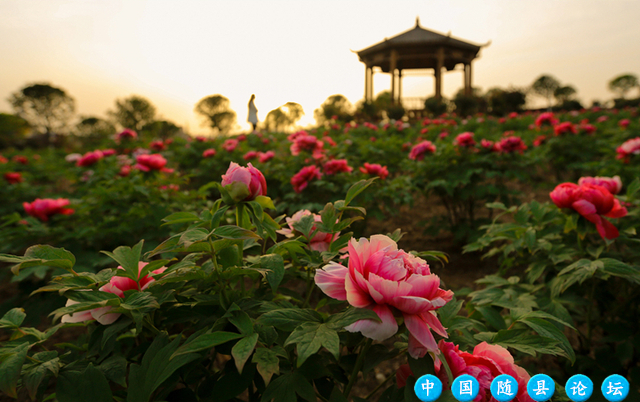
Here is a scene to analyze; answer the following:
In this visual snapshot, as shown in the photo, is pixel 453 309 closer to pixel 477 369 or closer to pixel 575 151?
pixel 477 369

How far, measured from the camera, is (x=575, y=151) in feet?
15.3

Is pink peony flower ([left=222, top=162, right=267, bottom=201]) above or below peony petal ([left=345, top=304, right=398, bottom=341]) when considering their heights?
above

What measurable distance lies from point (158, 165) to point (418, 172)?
227 cm

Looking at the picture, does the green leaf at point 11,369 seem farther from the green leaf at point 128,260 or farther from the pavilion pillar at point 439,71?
the pavilion pillar at point 439,71

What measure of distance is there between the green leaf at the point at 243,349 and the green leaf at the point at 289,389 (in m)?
0.09

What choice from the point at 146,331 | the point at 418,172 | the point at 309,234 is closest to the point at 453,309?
the point at 309,234

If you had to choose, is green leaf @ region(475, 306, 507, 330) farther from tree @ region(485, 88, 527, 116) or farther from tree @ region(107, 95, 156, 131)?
tree @ region(107, 95, 156, 131)

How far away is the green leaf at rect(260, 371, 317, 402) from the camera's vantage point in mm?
576

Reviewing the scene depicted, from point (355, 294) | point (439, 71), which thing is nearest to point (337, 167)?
point (355, 294)

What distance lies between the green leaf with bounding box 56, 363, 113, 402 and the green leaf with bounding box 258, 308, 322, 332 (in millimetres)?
301

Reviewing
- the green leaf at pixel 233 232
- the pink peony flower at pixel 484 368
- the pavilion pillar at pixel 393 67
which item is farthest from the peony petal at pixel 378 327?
the pavilion pillar at pixel 393 67

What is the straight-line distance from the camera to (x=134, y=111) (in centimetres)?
3722

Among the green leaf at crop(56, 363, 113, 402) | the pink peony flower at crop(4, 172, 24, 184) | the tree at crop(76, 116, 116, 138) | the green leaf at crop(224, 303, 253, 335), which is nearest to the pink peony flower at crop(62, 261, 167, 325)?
the green leaf at crop(56, 363, 113, 402)

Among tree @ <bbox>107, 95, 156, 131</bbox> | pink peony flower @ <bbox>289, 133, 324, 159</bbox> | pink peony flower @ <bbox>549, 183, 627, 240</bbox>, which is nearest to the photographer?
pink peony flower @ <bbox>549, 183, 627, 240</bbox>
